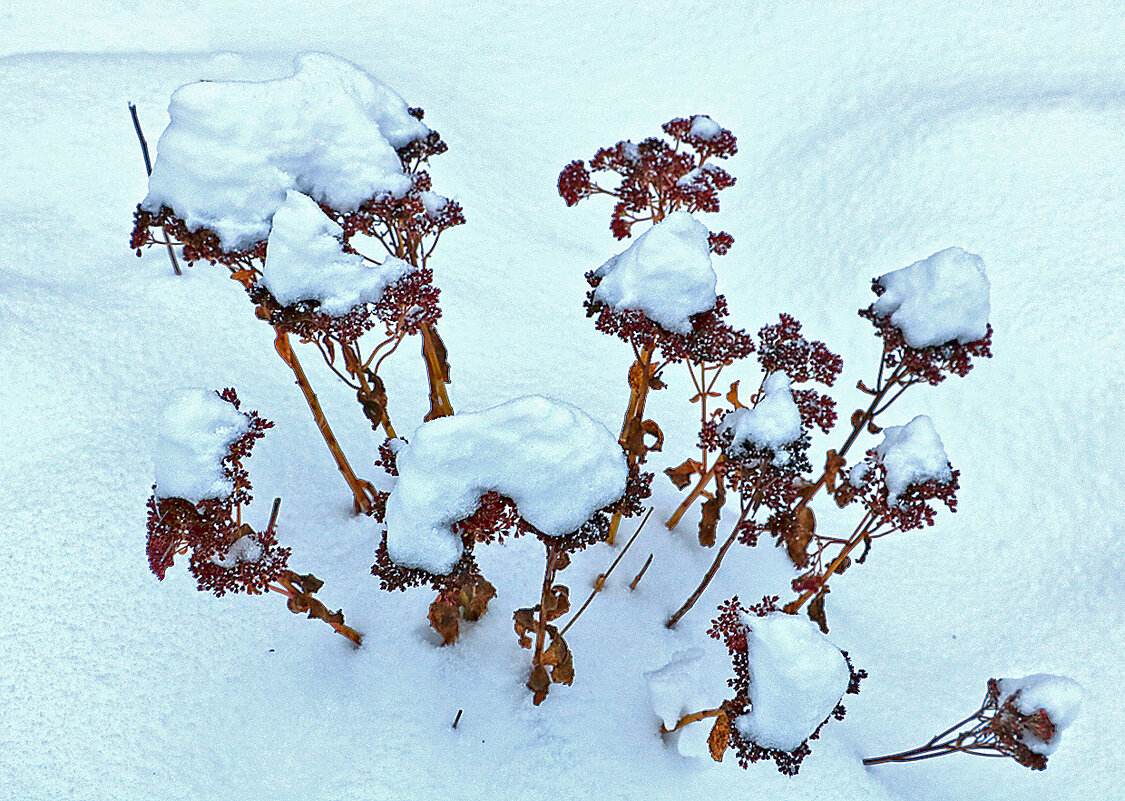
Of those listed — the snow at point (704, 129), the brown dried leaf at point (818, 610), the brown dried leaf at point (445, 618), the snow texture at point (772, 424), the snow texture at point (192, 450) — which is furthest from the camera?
the snow at point (704, 129)

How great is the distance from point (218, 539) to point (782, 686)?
3.92ft

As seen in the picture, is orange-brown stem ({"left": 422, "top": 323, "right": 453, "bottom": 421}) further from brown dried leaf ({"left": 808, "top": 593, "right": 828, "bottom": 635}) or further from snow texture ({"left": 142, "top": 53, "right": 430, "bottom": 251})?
brown dried leaf ({"left": 808, "top": 593, "right": 828, "bottom": 635})

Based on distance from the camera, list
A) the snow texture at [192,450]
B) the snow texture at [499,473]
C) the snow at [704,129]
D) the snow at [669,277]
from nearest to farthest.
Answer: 1. the snow texture at [499,473]
2. the snow texture at [192,450]
3. the snow at [669,277]
4. the snow at [704,129]

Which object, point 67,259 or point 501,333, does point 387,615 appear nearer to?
point 501,333

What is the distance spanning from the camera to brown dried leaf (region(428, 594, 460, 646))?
201cm

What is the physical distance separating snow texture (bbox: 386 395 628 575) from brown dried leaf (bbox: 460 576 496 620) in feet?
1.02

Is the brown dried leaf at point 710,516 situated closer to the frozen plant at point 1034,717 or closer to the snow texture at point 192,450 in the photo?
the frozen plant at point 1034,717

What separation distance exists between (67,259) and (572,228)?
229 centimetres

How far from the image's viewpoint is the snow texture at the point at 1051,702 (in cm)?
171

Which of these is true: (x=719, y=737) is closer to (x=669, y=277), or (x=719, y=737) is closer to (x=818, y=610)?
(x=818, y=610)

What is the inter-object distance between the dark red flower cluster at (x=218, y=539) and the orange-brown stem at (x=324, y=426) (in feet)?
0.61

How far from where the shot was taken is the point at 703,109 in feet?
16.3

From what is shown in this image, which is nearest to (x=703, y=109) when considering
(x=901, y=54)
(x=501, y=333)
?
(x=901, y=54)

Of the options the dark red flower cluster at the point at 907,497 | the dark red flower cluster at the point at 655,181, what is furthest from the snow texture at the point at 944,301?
the dark red flower cluster at the point at 655,181
